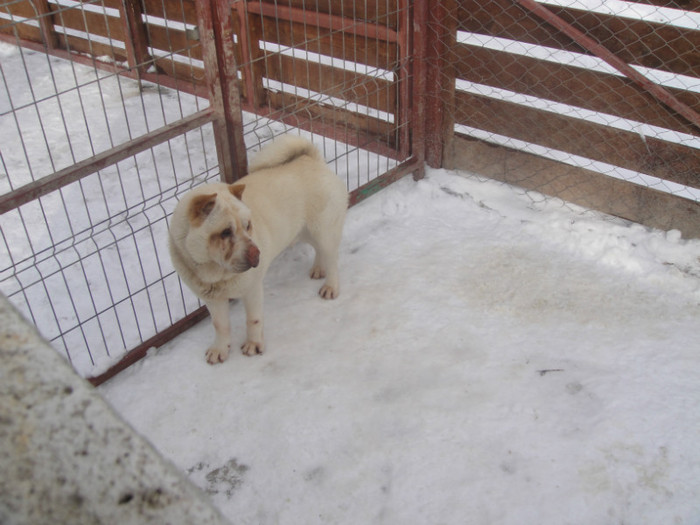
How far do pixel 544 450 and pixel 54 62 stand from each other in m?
5.88

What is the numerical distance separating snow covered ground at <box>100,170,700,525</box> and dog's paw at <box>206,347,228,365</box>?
34 millimetres

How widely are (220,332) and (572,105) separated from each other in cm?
233

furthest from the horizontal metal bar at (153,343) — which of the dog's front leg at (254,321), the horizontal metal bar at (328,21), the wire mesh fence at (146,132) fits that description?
the horizontal metal bar at (328,21)

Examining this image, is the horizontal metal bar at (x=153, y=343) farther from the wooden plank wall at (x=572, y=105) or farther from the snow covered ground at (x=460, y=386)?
the wooden plank wall at (x=572, y=105)

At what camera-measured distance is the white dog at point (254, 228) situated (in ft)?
9.25

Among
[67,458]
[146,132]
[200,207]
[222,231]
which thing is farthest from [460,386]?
[146,132]

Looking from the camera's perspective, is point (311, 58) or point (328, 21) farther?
point (311, 58)

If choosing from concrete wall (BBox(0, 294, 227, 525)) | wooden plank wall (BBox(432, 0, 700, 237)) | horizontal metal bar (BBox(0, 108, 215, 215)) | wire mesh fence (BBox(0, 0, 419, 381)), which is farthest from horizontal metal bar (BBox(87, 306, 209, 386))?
concrete wall (BBox(0, 294, 227, 525))

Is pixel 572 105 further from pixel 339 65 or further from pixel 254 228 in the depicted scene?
pixel 254 228

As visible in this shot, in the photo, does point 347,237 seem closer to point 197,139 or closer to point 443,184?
point 443,184

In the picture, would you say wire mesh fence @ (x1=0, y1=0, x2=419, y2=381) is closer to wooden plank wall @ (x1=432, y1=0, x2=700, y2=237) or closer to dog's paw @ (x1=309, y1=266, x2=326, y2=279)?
wooden plank wall @ (x1=432, y1=0, x2=700, y2=237)

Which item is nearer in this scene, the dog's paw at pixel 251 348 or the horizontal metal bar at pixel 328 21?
the dog's paw at pixel 251 348

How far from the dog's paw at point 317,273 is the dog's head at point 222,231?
110cm

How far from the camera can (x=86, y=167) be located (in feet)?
9.87
